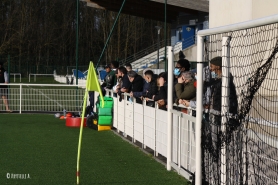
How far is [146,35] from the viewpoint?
66375mm

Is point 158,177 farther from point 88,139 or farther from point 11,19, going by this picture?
point 11,19

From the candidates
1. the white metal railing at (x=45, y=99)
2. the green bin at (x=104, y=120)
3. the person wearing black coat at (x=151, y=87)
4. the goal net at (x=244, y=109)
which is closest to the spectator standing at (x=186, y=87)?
the person wearing black coat at (x=151, y=87)

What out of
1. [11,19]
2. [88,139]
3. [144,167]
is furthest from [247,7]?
[11,19]

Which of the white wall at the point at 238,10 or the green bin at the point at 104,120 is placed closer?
the green bin at the point at 104,120

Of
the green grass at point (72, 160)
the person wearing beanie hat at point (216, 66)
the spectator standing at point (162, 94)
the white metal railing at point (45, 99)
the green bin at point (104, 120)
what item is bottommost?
the green grass at point (72, 160)

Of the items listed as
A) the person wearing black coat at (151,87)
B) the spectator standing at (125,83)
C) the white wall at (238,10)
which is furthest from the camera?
the white wall at (238,10)

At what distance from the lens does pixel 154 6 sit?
42344 mm

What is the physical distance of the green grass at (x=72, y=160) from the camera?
9562mm

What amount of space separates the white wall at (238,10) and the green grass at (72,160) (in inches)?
248

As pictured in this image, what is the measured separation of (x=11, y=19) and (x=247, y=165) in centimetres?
6273

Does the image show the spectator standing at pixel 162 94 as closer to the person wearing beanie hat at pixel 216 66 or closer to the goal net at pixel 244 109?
the goal net at pixel 244 109

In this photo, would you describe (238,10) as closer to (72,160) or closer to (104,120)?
(104,120)

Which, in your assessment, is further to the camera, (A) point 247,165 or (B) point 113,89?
(B) point 113,89

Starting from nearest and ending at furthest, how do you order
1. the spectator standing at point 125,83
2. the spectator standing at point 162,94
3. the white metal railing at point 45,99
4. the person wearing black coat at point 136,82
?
1. the spectator standing at point 162,94
2. the person wearing black coat at point 136,82
3. the spectator standing at point 125,83
4. the white metal railing at point 45,99
